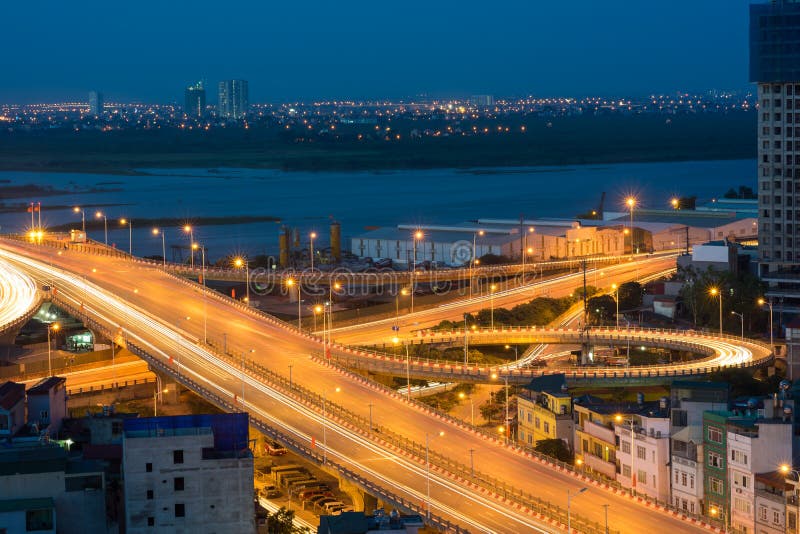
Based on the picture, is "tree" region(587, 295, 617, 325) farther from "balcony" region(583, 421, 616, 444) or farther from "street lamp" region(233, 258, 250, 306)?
"balcony" region(583, 421, 616, 444)

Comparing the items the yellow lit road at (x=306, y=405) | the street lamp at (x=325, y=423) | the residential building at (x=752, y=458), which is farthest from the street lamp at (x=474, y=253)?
the residential building at (x=752, y=458)

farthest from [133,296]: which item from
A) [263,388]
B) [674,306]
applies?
[674,306]

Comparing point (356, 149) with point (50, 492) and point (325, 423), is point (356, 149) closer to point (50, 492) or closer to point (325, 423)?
point (325, 423)

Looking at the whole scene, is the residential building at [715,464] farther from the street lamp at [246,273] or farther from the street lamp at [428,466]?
the street lamp at [246,273]

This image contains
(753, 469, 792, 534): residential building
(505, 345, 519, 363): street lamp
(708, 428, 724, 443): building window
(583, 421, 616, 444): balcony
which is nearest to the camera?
(753, 469, 792, 534): residential building

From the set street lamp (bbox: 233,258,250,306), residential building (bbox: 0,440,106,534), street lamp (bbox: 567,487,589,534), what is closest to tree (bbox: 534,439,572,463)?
street lamp (bbox: 567,487,589,534)

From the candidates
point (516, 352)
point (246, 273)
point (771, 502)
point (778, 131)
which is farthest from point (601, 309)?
point (771, 502)
